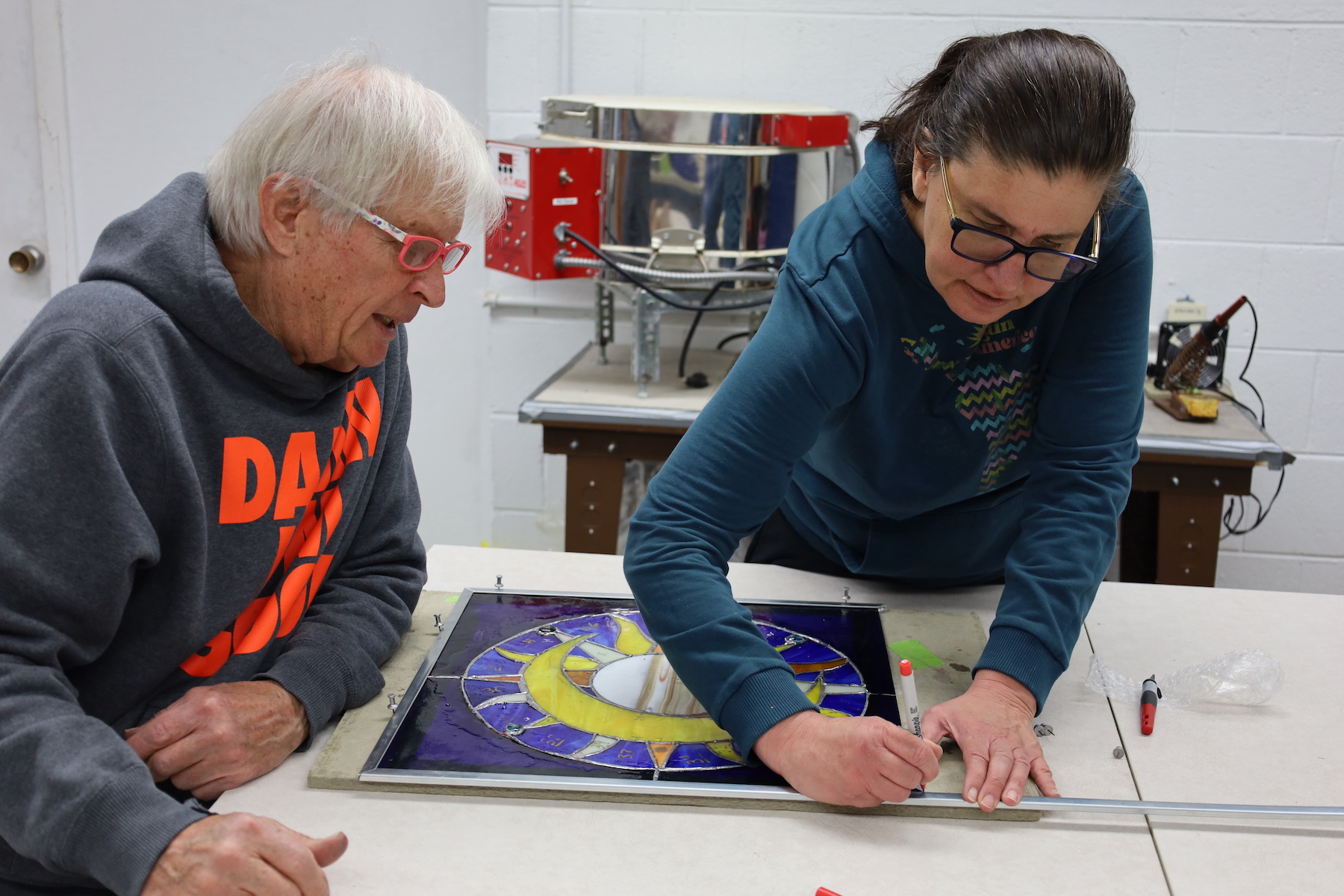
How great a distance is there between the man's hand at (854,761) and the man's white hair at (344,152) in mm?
578

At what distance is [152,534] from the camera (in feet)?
2.95

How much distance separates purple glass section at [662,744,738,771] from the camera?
99cm

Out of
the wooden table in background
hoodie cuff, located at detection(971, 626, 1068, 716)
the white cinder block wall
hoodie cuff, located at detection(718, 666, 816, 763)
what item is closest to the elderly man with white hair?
hoodie cuff, located at detection(718, 666, 816, 763)

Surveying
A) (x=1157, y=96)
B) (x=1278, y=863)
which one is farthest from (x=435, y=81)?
(x=1278, y=863)

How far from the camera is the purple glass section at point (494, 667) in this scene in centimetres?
113

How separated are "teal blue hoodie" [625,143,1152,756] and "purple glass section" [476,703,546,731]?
14 cm

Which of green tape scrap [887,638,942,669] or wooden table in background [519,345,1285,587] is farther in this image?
wooden table in background [519,345,1285,587]

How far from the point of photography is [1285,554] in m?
2.71

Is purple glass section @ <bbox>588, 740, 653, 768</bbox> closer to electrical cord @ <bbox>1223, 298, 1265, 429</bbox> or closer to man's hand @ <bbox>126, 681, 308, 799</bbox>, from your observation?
man's hand @ <bbox>126, 681, 308, 799</bbox>

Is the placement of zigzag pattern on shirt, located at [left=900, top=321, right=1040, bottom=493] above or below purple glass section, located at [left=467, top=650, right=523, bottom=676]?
above

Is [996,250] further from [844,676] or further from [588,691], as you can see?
[588,691]

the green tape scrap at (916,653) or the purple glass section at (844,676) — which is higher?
the purple glass section at (844,676)

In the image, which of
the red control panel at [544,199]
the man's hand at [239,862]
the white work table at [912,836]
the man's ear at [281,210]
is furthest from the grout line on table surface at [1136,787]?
the red control panel at [544,199]

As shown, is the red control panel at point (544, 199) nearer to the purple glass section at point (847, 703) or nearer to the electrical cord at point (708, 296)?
the electrical cord at point (708, 296)
